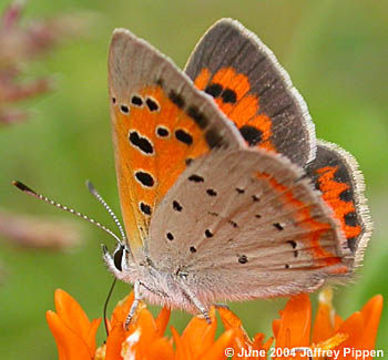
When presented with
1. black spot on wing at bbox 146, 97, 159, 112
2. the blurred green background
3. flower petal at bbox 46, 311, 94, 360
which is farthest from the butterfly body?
the blurred green background

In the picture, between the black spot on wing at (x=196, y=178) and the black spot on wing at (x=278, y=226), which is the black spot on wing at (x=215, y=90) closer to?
the black spot on wing at (x=196, y=178)

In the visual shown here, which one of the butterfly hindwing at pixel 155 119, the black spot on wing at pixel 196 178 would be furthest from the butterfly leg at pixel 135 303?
the black spot on wing at pixel 196 178

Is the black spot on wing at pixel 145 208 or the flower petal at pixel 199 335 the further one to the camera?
the black spot on wing at pixel 145 208

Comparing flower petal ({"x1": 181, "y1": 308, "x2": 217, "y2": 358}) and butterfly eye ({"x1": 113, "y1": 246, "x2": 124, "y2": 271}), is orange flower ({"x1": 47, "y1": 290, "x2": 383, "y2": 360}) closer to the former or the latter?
flower petal ({"x1": 181, "y1": 308, "x2": 217, "y2": 358})

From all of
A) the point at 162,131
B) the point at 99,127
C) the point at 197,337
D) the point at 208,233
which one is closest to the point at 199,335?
the point at 197,337

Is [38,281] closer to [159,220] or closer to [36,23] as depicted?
[36,23]

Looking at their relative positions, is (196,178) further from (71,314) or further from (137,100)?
(71,314)

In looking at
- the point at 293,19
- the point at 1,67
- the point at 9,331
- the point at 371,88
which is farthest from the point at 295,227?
the point at 293,19
